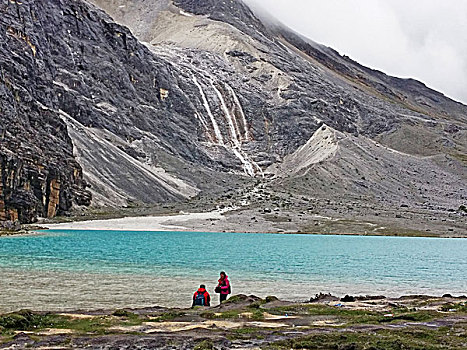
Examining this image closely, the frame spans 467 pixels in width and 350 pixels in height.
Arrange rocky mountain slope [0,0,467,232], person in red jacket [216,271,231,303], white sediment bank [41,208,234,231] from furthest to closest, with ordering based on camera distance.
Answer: rocky mountain slope [0,0,467,232] < white sediment bank [41,208,234,231] < person in red jacket [216,271,231,303]

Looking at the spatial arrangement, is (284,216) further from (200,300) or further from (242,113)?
(200,300)

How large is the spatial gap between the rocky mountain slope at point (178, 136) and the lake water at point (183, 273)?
42.0 m

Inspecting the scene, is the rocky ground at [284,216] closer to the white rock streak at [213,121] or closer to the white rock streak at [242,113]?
the white rock streak at [213,121]

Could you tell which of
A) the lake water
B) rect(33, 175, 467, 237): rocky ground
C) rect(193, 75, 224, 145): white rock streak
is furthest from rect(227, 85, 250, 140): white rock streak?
the lake water

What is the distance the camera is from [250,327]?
17.8 meters

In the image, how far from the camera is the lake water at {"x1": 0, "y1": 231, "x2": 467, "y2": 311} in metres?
26.8

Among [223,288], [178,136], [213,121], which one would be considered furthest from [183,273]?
[213,121]

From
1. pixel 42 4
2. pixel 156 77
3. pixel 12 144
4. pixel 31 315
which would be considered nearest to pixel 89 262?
pixel 31 315

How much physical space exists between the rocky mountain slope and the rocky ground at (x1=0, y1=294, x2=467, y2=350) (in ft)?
231

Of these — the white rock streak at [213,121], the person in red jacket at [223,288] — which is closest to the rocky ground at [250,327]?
the person in red jacket at [223,288]

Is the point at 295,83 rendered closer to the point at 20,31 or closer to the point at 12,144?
the point at 20,31

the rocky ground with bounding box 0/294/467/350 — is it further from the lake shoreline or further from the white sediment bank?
the lake shoreline

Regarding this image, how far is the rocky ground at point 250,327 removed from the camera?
49.4 ft

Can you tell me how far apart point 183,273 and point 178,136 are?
378 ft
